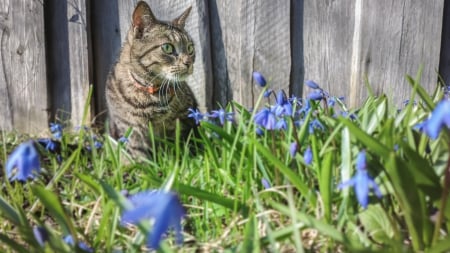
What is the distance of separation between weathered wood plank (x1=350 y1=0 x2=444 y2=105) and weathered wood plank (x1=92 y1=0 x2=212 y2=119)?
918 millimetres

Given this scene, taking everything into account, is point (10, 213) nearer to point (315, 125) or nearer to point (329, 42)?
point (315, 125)

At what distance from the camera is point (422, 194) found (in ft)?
4.37

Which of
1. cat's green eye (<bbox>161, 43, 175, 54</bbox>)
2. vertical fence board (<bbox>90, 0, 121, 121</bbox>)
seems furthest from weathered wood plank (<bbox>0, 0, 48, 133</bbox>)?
cat's green eye (<bbox>161, 43, 175, 54</bbox>)

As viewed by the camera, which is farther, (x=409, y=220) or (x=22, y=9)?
(x=22, y=9)

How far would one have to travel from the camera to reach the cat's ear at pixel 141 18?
308 cm

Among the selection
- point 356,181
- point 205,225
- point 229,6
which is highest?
point 229,6

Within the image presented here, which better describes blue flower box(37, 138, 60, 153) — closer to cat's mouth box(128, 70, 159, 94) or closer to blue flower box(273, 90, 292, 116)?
cat's mouth box(128, 70, 159, 94)

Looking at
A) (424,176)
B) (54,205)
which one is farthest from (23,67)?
(424,176)

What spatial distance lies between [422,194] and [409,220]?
7 centimetres

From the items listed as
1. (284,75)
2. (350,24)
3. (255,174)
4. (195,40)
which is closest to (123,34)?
(195,40)

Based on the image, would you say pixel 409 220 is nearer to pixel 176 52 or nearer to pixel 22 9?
pixel 176 52

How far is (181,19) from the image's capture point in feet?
10.8

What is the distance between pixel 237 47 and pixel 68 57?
3.53 ft

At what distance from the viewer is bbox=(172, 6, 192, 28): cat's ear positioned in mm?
3285
